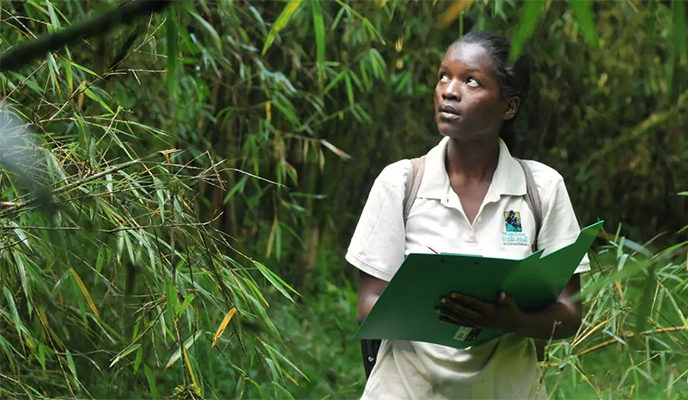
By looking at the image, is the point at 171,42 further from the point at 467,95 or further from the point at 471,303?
the point at 467,95

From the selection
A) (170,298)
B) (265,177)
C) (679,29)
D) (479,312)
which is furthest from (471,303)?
(265,177)

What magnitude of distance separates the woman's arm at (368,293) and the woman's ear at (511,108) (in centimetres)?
43

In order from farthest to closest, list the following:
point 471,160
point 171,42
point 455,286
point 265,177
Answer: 1. point 265,177
2. point 471,160
3. point 455,286
4. point 171,42

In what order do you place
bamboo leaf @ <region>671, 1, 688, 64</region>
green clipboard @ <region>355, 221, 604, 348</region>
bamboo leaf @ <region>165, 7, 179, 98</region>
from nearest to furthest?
bamboo leaf @ <region>671, 1, 688, 64</region> → bamboo leaf @ <region>165, 7, 179, 98</region> → green clipboard @ <region>355, 221, 604, 348</region>

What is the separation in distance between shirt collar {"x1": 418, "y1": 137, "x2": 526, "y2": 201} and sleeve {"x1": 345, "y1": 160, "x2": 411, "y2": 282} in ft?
0.17

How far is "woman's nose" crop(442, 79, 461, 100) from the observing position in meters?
2.01

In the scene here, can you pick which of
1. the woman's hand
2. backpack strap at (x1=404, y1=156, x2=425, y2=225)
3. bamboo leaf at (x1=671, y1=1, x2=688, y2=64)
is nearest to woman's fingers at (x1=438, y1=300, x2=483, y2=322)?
the woman's hand

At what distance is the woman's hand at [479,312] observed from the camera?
1804 mm

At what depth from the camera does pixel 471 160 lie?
2.07 metres

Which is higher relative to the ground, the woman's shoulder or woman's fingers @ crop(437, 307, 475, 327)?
the woman's shoulder

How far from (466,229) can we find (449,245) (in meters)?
0.05

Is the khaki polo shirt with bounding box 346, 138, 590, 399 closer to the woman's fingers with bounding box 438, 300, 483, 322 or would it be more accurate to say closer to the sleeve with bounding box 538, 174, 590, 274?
the sleeve with bounding box 538, 174, 590, 274

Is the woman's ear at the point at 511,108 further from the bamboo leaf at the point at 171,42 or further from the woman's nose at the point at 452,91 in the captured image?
the bamboo leaf at the point at 171,42

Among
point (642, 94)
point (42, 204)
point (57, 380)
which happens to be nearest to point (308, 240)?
point (642, 94)
